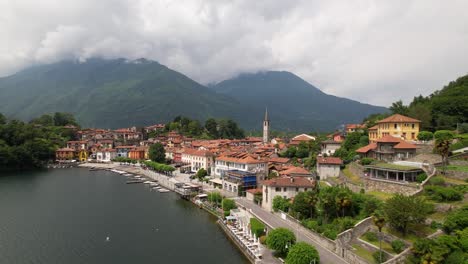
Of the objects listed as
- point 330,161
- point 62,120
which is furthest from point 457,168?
point 62,120

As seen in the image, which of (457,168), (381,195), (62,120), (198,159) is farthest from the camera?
(62,120)

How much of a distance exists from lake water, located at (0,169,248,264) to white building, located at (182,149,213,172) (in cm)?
1623

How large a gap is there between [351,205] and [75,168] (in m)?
89.9

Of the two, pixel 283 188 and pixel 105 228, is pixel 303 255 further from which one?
pixel 105 228

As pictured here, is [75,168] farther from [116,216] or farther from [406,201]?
[406,201]

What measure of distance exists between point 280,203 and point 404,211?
54.9 ft

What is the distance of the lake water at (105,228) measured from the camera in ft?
108

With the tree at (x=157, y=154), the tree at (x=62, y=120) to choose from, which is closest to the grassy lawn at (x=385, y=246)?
the tree at (x=157, y=154)

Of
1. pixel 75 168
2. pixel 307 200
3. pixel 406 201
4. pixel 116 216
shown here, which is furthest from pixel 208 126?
pixel 406 201

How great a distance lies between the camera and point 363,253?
2578 cm

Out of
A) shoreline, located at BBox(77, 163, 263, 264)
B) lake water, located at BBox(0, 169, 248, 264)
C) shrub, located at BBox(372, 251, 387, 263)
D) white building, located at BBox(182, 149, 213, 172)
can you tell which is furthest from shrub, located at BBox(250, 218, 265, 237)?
white building, located at BBox(182, 149, 213, 172)

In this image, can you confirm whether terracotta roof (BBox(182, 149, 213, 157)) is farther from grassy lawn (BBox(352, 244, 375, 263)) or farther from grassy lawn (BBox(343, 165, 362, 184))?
grassy lawn (BBox(352, 244, 375, 263))

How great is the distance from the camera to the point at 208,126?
139 meters

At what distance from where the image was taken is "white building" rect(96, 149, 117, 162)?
4405 inches
